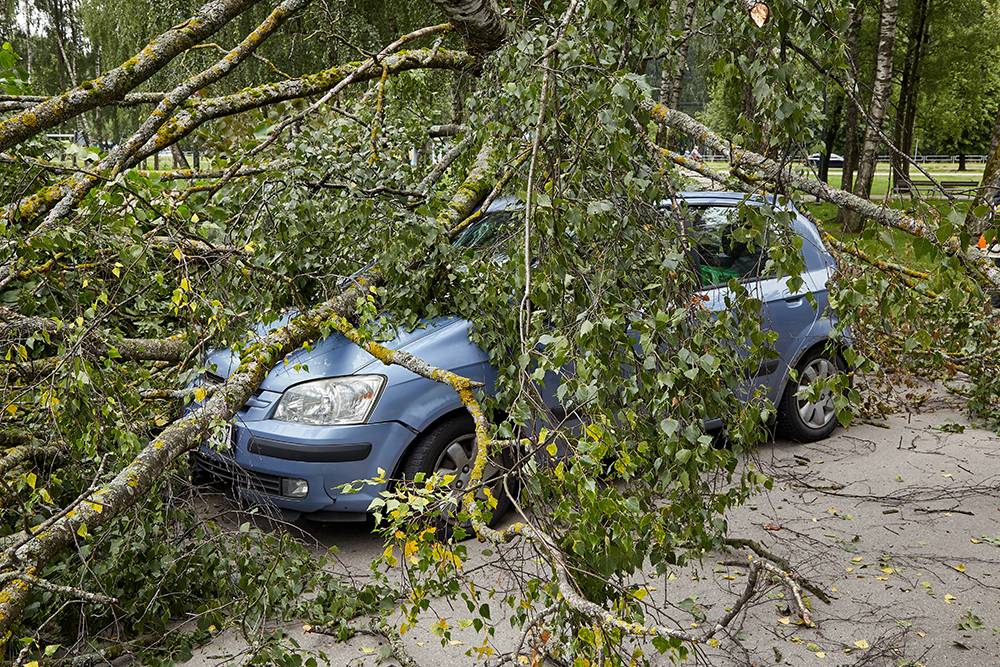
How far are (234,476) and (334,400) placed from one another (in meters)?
0.59

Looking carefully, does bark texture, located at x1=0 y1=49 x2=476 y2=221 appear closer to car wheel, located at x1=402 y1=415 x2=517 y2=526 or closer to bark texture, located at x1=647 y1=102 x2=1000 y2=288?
car wheel, located at x1=402 y1=415 x2=517 y2=526

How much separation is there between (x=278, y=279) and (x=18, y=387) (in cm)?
118

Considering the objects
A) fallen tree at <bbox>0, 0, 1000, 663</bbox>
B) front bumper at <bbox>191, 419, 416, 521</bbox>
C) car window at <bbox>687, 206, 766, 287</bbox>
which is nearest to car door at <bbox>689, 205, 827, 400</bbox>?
car window at <bbox>687, 206, 766, 287</bbox>

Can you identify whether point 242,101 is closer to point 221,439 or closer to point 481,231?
point 481,231

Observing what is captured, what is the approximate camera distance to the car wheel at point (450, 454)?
A: 14.8 feet

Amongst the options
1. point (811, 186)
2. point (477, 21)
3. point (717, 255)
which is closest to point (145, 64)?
point (477, 21)

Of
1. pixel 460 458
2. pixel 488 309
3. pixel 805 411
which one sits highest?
pixel 488 309

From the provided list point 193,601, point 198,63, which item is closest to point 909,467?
point 193,601

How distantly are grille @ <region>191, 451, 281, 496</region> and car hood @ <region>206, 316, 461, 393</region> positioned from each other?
43 cm

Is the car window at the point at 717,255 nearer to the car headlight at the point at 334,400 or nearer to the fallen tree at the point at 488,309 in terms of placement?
the fallen tree at the point at 488,309

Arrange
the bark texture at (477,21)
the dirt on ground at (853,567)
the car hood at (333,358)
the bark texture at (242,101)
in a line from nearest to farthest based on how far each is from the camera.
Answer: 1. the dirt on ground at (853,567)
2. the bark texture at (242,101)
3. the car hood at (333,358)
4. the bark texture at (477,21)

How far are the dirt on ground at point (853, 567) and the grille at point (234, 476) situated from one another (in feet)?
1.51

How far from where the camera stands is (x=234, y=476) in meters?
4.19

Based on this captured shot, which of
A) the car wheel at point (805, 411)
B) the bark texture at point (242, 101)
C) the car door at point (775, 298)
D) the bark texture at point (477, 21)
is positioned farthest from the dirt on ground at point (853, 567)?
the bark texture at point (477, 21)
